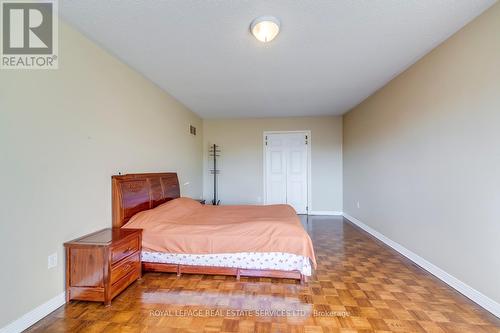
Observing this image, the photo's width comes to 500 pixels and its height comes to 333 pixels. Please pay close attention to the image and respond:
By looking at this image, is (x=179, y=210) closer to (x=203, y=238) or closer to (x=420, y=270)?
(x=203, y=238)

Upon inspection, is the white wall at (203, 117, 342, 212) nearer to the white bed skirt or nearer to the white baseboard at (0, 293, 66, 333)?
the white bed skirt

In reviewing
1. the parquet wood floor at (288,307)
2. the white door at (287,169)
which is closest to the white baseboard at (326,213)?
the white door at (287,169)

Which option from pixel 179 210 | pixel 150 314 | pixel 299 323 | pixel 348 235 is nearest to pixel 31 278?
pixel 150 314

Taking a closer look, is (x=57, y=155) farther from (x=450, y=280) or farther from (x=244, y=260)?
(x=450, y=280)

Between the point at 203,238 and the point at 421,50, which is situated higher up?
the point at 421,50

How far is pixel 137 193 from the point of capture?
282 cm

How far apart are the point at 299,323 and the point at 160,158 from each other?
9.49 feet

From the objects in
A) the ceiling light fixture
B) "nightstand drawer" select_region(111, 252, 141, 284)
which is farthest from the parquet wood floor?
the ceiling light fixture

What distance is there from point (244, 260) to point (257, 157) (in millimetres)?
3702

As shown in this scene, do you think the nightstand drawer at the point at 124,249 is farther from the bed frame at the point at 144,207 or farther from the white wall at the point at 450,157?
the white wall at the point at 450,157

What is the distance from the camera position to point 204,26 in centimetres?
206

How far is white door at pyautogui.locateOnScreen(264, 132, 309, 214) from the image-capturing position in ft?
18.9

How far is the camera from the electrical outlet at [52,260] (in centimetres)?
182

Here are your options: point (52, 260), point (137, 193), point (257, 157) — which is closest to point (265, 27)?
point (137, 193)
